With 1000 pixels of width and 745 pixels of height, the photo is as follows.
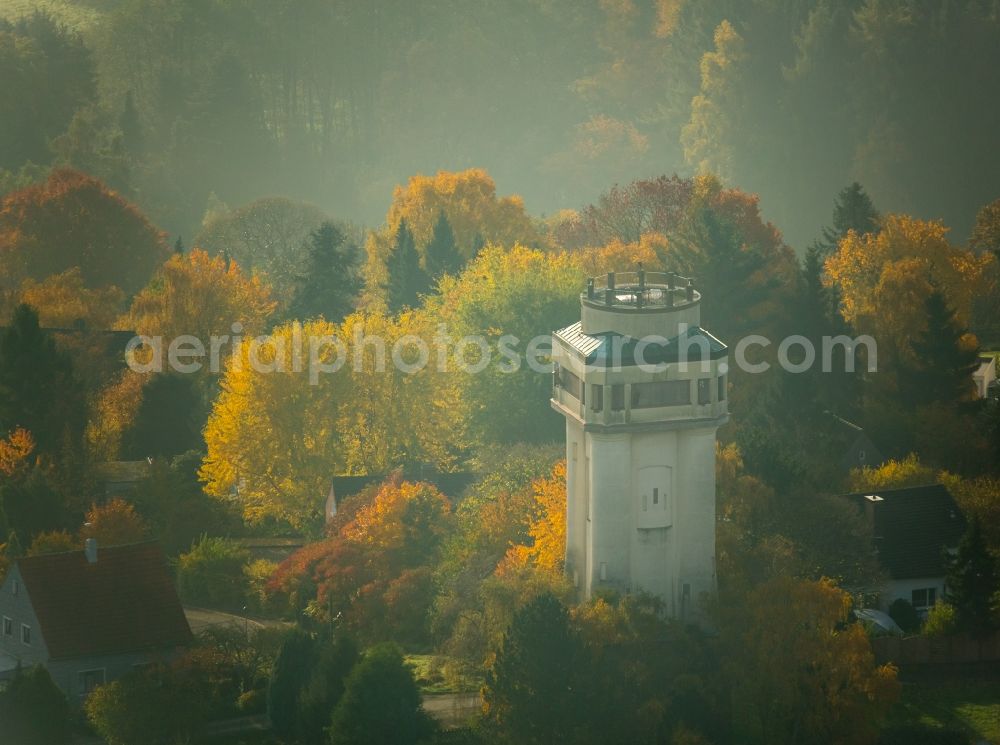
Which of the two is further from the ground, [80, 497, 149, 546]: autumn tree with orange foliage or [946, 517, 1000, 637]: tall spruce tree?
[80, 497, 149, 546]: autumn tree with orange foliage

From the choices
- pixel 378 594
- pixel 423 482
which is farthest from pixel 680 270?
pixel 378 594

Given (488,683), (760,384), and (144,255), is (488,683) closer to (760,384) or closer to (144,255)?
(760,384)

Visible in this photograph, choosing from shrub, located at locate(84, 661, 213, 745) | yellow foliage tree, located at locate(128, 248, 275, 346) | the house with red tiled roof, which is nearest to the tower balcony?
the house with red tiled roof

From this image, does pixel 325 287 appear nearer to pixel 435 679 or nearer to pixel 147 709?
pixel 435 679

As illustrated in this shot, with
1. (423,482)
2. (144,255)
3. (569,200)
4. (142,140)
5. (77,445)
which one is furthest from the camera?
(569,200)

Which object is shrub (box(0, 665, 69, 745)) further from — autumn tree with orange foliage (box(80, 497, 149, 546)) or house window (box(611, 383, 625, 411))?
house window (box(611, 383, 625, 411))

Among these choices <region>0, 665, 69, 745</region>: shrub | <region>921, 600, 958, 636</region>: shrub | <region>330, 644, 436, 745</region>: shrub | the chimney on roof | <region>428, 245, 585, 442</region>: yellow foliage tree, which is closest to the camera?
<region>330, 644, 436, 745</region>: shrub
